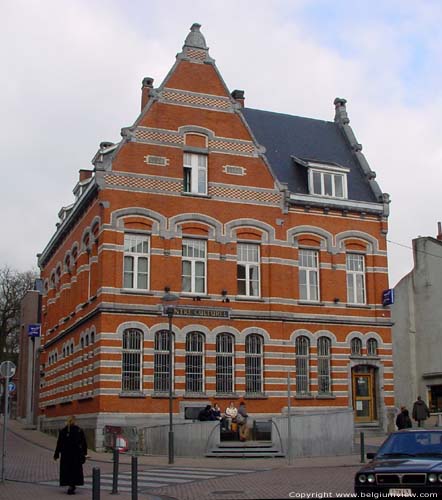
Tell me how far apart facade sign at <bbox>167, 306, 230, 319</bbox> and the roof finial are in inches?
464

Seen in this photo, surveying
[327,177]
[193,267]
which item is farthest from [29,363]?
[327,177]

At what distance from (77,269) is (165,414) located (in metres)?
9.20

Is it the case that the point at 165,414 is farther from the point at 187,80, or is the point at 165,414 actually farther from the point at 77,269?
the point at 187,80

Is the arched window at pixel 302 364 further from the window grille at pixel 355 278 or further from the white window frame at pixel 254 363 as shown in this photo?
the window grille at pixel 355 278

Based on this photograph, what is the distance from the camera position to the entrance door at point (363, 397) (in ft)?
116

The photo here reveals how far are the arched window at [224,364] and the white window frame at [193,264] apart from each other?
87.2 inches

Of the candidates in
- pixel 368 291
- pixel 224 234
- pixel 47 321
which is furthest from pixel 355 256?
pixel 47 321

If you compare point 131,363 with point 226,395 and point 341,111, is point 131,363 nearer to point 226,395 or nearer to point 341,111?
point 226,395

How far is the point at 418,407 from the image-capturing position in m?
30.3

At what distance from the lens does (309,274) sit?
3566cm

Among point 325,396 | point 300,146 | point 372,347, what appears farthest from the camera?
point 300,146

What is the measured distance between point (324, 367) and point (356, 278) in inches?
185

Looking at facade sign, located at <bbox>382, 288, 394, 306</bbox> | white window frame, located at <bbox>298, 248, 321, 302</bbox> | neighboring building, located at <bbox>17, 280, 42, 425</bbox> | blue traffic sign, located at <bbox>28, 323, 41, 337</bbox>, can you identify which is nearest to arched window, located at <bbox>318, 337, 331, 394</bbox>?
white window frame, located at <bbox>298, 248, 321, 302</bbox>

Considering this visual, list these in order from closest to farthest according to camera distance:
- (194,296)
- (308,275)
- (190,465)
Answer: (190,465)
(194,296)
(308,275)
